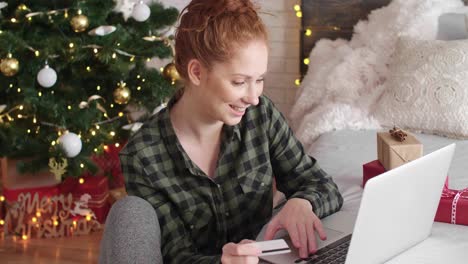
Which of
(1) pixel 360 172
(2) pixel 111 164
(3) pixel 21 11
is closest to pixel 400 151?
(1) pixel 360 172

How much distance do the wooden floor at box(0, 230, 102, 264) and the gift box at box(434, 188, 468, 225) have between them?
5.20ft

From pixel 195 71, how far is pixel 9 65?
142 cm

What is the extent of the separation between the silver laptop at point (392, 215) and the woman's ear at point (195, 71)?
15.0 inches

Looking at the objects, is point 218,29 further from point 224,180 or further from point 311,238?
point 311,238

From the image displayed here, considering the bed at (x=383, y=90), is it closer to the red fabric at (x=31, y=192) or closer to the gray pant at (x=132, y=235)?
the gray pant at (x=132, y=235)

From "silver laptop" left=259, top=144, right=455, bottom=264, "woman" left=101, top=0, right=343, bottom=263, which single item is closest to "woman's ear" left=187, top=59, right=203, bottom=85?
"woman" left=101, top=0, right=343, bottom=263

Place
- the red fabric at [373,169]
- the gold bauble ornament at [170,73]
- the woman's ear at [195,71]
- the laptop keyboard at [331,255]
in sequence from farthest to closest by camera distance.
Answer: the gold bauble ornament at [170,73] → the red fabric at [373,169] → the woman's ear at [195,71] → the laptop keyboard at [331,255]

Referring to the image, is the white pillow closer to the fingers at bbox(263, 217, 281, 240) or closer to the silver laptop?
the silver laptop

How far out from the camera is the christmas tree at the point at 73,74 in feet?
8.89

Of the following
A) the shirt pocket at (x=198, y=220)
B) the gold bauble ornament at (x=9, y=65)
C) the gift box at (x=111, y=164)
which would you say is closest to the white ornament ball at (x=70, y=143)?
the gold bauble ornament at (x=9, y=65)

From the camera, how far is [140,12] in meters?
2.86

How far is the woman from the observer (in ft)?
4.58

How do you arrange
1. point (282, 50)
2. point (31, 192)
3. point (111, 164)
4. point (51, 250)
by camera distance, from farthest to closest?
point (282, 50) < point (111, 164) < point (31, 192) < point (51, 250)

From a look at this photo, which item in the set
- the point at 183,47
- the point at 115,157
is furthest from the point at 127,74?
the point at 183,47
